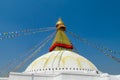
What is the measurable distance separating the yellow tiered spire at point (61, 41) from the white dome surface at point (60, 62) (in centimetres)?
552

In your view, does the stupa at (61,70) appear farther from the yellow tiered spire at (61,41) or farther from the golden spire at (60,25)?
the golden spire at (60,25)

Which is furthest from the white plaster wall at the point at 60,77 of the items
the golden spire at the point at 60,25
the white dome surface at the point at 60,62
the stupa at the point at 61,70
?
the golden spire at the point at 60,25

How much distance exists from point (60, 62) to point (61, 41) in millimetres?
8845

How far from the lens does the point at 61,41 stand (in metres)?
46.5

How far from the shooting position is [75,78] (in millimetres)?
33656

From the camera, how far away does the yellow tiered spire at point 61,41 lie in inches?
1816

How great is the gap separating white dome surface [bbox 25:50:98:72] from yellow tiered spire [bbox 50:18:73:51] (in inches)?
217

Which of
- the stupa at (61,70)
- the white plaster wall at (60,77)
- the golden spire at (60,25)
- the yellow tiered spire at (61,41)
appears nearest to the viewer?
the white plaster wall at (60,77)

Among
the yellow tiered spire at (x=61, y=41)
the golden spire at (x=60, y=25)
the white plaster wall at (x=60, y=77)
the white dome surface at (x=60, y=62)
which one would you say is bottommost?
the white plaster wall at (x=60, y=77)

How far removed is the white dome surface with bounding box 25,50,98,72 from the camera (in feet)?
124

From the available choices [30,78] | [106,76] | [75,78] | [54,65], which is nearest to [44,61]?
[54,65]

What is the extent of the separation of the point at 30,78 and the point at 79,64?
25.2 feet

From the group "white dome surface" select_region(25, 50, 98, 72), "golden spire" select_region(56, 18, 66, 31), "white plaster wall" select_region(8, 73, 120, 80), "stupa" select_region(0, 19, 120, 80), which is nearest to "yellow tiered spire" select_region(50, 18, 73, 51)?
"golden spire" select_region(56, 18, 66, 31)

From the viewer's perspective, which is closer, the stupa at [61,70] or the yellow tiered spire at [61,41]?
the stupa at [61,70]
